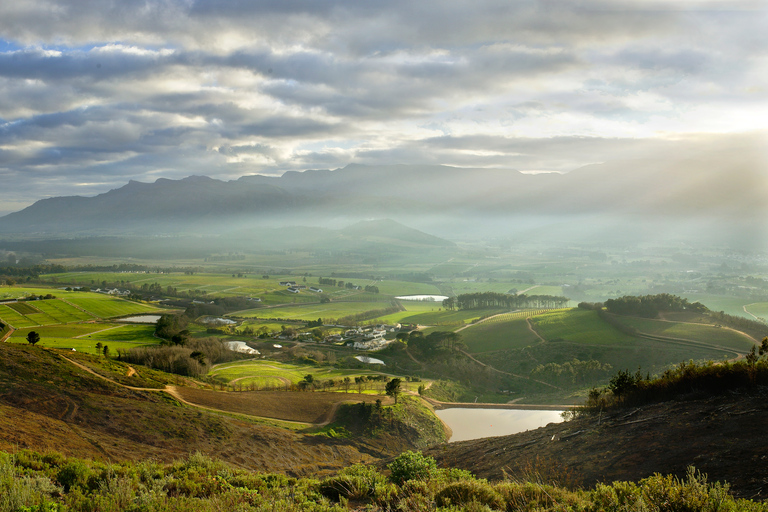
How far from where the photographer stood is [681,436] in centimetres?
965

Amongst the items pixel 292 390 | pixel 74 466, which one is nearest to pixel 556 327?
pixel 292 390

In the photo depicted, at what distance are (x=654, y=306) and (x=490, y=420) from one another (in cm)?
3734

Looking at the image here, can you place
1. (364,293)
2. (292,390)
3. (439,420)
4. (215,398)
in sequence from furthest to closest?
(364,293)
(292,390)
(439,420)
(215,398)

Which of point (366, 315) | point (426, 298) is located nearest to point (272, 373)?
point (366, 315)

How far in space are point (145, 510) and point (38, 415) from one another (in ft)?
45.2

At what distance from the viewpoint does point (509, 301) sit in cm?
8806

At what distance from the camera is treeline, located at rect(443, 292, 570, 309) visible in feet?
286

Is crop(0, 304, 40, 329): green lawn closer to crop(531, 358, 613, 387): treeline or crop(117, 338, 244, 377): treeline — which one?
crop(117, 338, 244, 377): treeline

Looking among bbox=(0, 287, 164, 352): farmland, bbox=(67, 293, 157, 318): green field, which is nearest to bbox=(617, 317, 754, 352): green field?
bbox=(0, 287, 164, 352): farmland

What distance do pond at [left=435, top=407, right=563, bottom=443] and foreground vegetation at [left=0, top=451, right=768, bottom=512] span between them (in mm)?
18633

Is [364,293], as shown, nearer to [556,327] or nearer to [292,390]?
[556,327]

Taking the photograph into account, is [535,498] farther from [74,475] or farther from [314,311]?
[314,311]

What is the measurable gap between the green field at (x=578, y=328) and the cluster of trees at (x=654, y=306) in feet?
12.9

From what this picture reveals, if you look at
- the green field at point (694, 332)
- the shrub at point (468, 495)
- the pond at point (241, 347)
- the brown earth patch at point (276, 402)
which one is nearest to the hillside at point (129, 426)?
the brown earth patch at point (276, 402)
